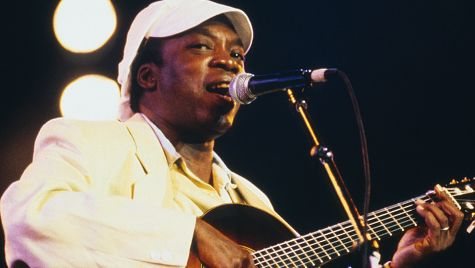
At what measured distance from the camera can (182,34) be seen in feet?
11.3

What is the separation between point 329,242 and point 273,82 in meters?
1.02

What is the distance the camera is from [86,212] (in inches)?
94.5

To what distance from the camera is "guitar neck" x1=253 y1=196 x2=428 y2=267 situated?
2.86 m

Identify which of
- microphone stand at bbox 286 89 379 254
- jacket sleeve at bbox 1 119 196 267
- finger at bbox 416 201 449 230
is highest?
microphone stand at bbox 286 89 379 254

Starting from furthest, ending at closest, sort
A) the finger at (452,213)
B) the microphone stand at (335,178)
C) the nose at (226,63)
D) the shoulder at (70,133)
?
the nose at (226,63) < the finger at (452,213) < the shoulder at (70,133) < the microphone stand at (335,178)

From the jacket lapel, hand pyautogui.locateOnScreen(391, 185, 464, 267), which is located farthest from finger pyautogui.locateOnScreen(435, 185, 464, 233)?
the jacket lapel

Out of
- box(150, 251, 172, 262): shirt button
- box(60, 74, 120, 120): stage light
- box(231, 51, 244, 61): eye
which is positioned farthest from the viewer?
box(60, 74, 120, 120): stage light

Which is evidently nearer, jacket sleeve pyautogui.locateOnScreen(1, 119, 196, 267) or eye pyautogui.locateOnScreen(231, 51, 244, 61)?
jacket sleeve pyautogui.locateOnScreen(1, 119, 196, 267)

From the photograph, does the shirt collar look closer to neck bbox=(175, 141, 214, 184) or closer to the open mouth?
neck bbox=(175, 141, 214, 184)

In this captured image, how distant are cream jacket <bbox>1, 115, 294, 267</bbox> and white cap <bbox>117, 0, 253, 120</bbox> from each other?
0.81m

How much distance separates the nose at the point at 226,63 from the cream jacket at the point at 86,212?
0.84 m

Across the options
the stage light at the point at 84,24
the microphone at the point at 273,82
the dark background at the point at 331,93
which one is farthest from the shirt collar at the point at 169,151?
the stage light at the point at 84,24

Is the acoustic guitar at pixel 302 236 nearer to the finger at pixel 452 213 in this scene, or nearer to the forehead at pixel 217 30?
the finger at pixel 452 213

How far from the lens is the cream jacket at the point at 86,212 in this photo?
2338 millimetres
